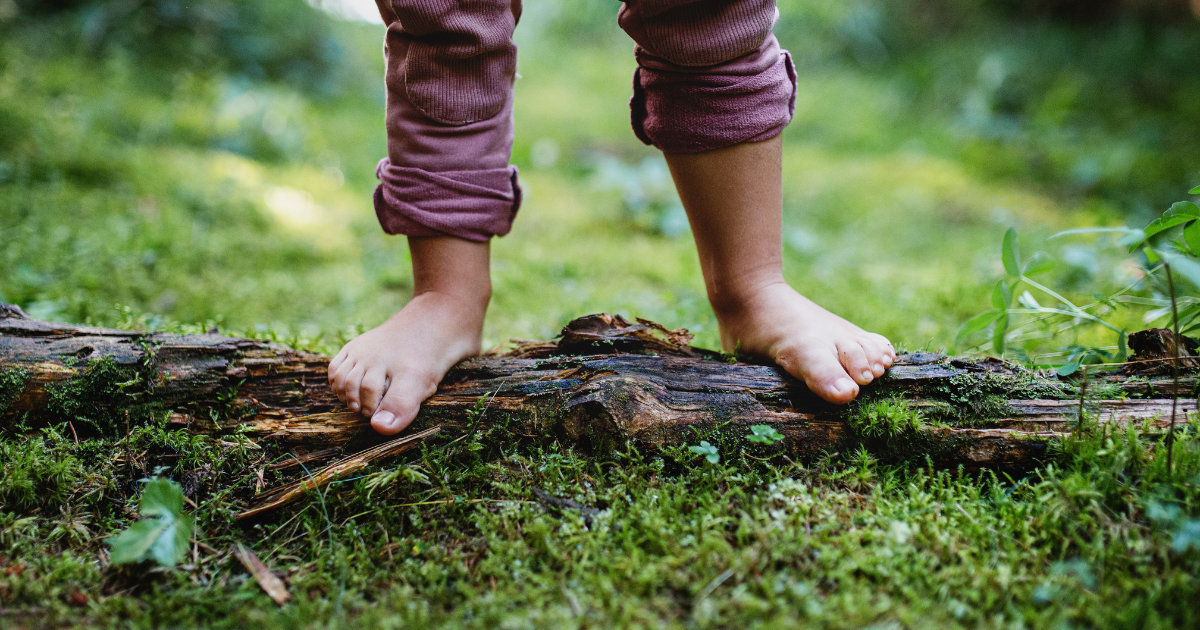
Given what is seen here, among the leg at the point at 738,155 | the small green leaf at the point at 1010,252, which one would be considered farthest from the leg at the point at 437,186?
the small green leaf at the point at 1010,252

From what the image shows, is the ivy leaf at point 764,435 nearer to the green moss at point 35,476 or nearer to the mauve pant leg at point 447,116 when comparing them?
the mauve pant leg at point 447,116

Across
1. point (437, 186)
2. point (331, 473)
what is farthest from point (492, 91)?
point (331, 473)

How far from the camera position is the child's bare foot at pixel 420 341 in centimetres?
123

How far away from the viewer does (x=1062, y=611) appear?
0.82 m

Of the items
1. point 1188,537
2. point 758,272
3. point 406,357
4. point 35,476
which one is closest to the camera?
point 1188,537

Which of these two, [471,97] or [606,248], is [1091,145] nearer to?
[606,248]

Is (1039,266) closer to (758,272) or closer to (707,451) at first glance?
(758,272)

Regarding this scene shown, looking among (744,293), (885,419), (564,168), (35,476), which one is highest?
(564,168)

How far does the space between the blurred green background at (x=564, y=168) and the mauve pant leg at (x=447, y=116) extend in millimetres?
506

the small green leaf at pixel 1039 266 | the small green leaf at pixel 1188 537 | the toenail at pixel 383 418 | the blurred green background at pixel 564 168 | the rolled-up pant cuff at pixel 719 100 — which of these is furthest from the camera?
the blurred green background at pixel 564 168

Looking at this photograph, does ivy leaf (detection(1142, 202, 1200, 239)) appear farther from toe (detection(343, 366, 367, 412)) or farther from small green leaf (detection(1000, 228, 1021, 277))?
toe (detection(343, 366, 367, 412))

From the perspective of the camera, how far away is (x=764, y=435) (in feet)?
3.67

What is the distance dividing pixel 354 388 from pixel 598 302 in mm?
1133

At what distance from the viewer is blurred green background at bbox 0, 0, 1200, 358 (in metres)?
2.19
